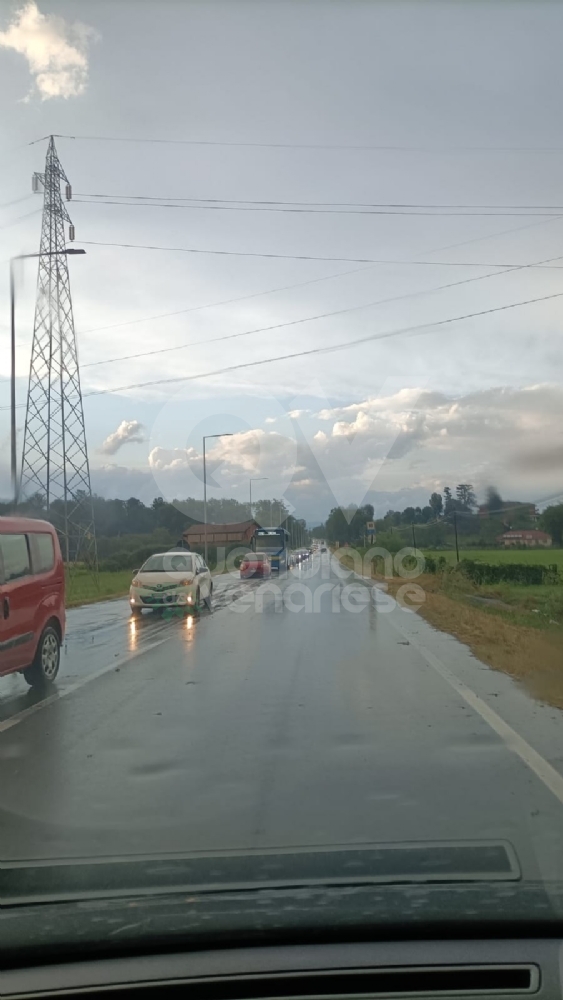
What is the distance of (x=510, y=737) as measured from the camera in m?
8.00

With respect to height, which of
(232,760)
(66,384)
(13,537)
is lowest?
(232,760)

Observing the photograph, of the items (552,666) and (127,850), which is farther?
(552,666)

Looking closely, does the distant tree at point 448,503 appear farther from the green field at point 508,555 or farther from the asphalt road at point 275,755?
the asphalt road at point 275,755

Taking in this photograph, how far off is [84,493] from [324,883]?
91.9ft

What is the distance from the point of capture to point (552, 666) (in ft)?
39.9

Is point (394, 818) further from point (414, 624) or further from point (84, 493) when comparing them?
point (84, 493)

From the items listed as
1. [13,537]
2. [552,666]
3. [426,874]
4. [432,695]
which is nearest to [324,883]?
[426,874]

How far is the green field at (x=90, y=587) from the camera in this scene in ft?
97.8

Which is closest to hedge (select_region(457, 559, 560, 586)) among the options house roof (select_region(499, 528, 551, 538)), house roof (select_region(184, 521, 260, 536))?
house roof (select_region(499, 528, 551, 538))

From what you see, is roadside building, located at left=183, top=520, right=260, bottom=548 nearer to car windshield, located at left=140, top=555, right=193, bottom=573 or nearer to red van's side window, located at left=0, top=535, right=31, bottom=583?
car windshield, located at left=140, top=555, right=193, bottom=573

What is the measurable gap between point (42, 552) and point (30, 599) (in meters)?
0.92

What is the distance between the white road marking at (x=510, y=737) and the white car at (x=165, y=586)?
31.9 feet

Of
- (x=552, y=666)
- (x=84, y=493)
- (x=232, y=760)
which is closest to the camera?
(x=232, y=760)

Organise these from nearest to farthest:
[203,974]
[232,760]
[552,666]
Result: [203,974] → [232,760] → [552,666]
